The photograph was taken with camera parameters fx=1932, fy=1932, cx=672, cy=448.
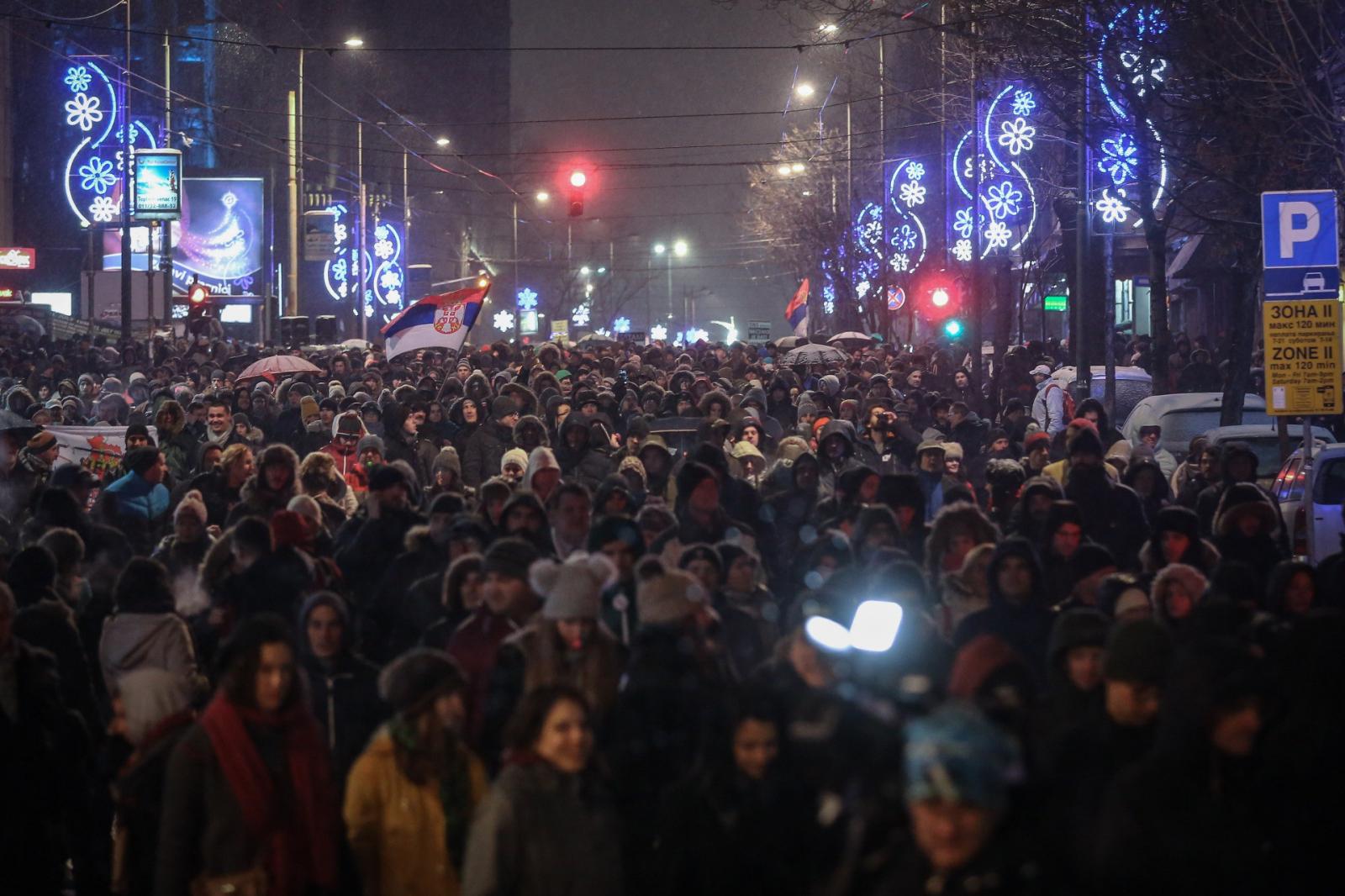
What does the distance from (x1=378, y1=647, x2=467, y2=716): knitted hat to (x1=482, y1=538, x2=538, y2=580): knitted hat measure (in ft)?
4.52

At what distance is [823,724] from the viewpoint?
3805 mm

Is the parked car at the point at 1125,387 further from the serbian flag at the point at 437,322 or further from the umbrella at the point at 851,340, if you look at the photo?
the umbrella at the point at 851,340

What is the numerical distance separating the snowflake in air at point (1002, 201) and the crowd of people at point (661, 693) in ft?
74.4

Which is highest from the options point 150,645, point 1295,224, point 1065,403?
point 1295,224

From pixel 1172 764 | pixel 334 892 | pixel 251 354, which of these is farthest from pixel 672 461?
pixel 251 354

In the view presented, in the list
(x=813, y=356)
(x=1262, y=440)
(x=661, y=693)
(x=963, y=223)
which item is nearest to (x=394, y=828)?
(x=661, y=693)

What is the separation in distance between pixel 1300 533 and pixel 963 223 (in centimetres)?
2676

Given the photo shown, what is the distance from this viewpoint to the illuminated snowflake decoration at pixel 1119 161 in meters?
21.5

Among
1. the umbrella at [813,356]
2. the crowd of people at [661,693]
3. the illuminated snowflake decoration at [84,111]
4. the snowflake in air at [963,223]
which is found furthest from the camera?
the illuminated snowflake decoration at [84,111]

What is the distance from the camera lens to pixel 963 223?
128 ft

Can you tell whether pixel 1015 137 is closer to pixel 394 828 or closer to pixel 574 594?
pixel 574 594

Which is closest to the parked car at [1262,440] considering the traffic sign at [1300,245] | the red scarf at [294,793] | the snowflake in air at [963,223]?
the traffic sign at [1300,245]

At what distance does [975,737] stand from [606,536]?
5364mm

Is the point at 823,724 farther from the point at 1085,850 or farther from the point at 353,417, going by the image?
the point at 353,417
